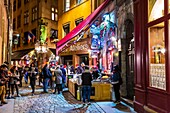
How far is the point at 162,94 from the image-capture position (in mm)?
7539

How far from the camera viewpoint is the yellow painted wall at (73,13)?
74.9 feet

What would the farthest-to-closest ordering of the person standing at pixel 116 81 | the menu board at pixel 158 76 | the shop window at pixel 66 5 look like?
the shop window at pixel 66 5
the person standing at pixel 116 81
the menu board at pixel 158 76

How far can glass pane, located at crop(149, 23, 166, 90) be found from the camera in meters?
7.79

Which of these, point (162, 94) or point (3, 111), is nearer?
point (162, 94)

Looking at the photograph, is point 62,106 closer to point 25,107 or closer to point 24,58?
point 25,107

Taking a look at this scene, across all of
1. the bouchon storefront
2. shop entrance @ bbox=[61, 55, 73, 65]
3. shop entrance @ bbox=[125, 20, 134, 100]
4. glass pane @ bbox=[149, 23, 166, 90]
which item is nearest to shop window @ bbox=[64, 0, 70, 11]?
shop entrance @ bbox=[61, 55, 73, 65]

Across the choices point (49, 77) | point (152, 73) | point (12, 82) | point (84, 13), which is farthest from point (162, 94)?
point (84, 13)

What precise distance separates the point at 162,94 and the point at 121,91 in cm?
530

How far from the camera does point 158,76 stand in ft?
26.3

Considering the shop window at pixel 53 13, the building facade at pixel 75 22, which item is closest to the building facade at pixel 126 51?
the building facade at pixel 75 22

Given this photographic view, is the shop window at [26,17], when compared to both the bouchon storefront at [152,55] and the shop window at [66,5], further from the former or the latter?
the bouchon storefront at [152,55]

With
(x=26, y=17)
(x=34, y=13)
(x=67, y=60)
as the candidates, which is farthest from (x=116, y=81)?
(x=26, y=17)

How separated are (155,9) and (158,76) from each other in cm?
232

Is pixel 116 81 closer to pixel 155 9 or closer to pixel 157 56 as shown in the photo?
pixel 157 56
